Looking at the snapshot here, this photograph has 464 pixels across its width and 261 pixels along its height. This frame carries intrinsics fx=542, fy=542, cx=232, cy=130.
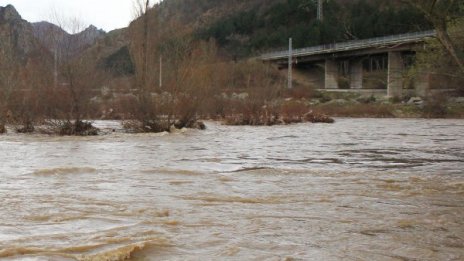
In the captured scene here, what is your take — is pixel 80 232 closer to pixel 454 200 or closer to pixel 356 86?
pixel 454 200


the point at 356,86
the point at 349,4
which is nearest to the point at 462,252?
the point at 356,86

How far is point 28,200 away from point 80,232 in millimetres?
2541

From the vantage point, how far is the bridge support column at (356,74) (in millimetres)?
83688

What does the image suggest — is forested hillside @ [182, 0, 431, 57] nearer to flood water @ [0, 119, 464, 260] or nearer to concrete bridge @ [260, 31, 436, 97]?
concrete bridge @ [260, 31, 436, 97]

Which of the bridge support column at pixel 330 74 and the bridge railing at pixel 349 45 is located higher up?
the bridge railing at pixel 349 45

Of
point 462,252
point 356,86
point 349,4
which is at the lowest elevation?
point 462,252

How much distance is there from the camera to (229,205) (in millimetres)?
9125

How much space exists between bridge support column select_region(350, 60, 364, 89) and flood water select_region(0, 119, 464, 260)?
67339mm

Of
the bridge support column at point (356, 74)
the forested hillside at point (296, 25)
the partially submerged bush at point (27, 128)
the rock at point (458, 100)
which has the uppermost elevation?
the forested hillside at point (296, 25)

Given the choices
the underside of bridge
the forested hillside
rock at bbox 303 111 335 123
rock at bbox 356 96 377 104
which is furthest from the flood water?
the forested hillside

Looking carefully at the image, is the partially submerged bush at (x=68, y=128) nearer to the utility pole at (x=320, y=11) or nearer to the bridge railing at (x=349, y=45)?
the bridge railing at (x=349, y=45)

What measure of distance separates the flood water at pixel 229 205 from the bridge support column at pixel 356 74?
221 feet

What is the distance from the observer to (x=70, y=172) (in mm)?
12906

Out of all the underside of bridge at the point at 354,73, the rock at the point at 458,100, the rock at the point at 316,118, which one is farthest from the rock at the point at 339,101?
the rock at the point at 316,118
